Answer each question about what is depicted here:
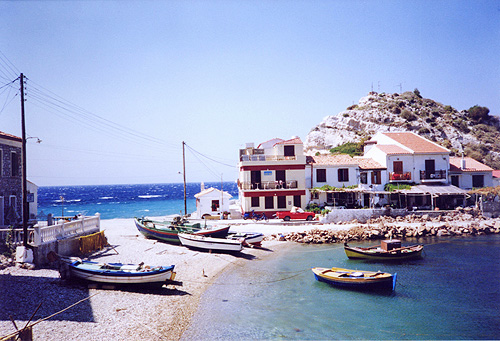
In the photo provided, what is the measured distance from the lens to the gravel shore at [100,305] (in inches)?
507

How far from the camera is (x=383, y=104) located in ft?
294

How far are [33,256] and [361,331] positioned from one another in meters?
17.6

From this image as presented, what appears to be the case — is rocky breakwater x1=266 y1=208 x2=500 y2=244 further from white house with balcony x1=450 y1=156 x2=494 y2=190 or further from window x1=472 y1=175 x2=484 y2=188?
window x1=472 y1=175 x2=484 y2=188

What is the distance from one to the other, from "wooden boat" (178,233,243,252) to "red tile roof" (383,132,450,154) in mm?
29755

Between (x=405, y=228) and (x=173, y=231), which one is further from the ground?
(x=173, y=231)

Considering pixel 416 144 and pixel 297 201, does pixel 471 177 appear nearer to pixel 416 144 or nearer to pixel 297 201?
pixel 416 144

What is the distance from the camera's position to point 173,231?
2891 centimetres

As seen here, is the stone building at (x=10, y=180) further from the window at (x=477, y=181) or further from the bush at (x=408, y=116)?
the bush at (x=408, y=116)

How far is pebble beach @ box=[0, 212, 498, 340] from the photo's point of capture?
1293 centimetres

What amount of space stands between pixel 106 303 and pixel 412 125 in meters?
81.5

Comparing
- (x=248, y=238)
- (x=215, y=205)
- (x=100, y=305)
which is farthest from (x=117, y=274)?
(x=215, y=205)

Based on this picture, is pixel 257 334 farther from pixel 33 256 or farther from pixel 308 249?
pixel 308 249

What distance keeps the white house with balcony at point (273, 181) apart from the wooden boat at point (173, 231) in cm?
1174

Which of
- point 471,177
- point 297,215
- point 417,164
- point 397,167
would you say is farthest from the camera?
point 471,177
